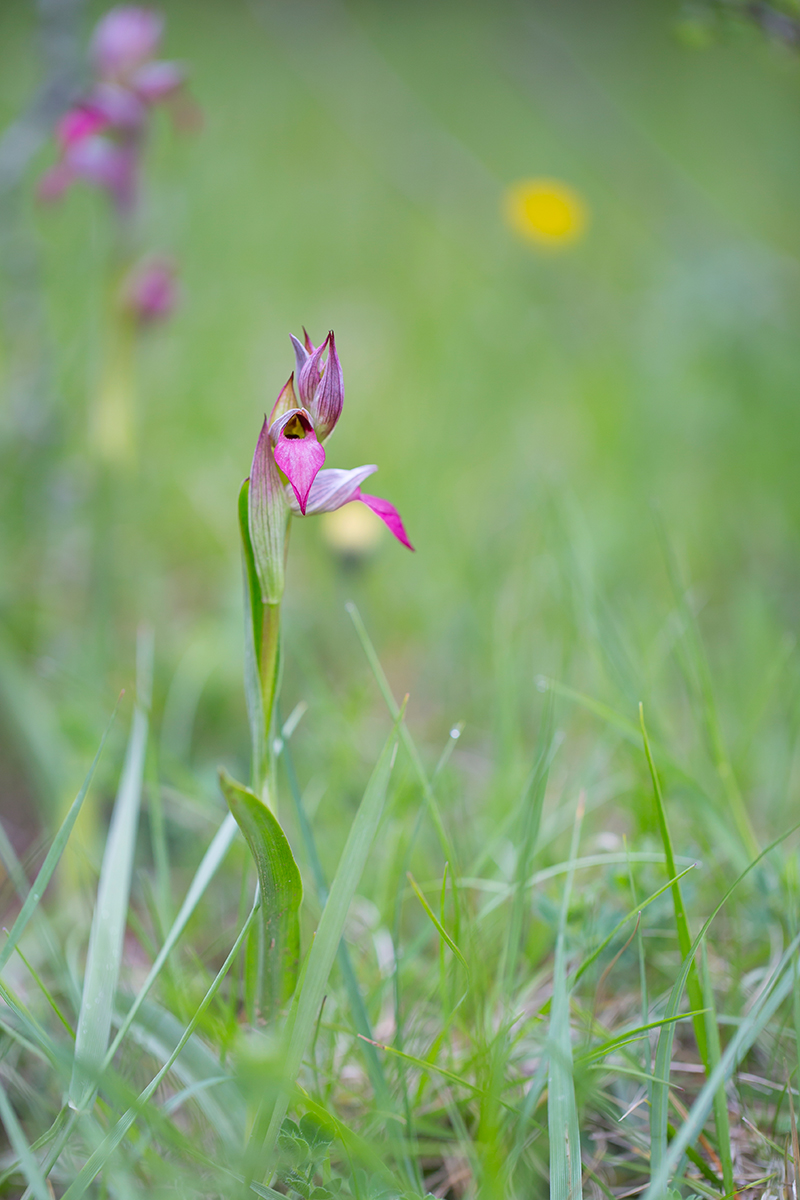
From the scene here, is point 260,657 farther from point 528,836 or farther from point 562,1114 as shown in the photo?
point 562,1114

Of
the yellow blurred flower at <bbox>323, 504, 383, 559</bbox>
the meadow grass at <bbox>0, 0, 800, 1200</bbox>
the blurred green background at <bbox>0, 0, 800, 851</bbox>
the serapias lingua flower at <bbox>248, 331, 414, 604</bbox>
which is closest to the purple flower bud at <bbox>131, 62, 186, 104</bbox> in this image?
the meadow grass at <bbox>0, 0, 800, 1200</bbox>

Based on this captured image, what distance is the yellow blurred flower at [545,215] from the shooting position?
2607 mm

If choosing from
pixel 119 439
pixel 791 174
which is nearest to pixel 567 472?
pixel 119 439

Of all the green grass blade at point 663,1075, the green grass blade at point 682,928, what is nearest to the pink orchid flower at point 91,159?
the green grass blade at point 682,928

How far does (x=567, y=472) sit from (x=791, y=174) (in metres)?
2.82

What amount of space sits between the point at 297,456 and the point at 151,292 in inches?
35.1

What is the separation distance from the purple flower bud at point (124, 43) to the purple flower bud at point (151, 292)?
293 mm

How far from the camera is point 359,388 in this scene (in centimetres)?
236

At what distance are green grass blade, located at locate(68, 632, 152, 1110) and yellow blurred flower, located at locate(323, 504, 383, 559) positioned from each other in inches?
25.2

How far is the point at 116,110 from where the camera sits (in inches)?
46.9

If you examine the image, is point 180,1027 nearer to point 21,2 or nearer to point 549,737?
point 549,737

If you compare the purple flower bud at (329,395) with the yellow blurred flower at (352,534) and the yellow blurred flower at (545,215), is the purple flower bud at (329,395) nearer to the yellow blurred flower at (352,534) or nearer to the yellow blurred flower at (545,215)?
the yellow blurred flower at (352,534)

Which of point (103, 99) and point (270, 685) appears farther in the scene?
point (103, 99)

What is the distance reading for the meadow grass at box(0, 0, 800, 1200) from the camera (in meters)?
→ 0.62
